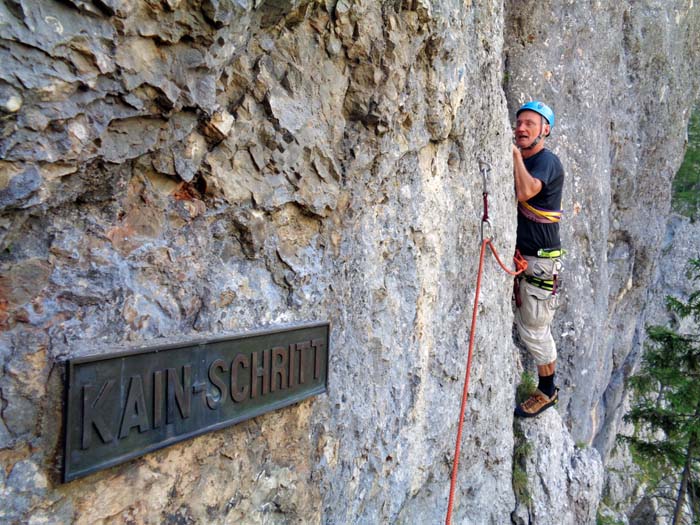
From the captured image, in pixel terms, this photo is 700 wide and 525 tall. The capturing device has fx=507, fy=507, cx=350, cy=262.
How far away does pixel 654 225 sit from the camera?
910 cm

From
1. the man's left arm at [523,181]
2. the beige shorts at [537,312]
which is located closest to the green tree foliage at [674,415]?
the beige shorts at [537,312]

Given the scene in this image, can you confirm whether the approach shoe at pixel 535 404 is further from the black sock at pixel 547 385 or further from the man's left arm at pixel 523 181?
the man's left arm at pixel 523 181

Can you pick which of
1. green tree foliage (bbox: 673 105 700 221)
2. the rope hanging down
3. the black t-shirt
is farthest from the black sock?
green tree foliage (bbox: 673 105 700 221)

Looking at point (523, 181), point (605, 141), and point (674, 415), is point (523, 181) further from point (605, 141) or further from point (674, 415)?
point (674, 415)

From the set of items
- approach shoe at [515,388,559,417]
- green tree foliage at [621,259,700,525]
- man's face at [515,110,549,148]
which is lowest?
green tree foliage at [621,259,700,525]

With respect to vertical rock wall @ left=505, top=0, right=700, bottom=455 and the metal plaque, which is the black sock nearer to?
vertical rock wall @ left=505, top=0, right=700, bottom=455

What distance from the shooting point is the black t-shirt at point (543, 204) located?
460 centimetres

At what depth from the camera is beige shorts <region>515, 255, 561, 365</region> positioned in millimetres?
4734

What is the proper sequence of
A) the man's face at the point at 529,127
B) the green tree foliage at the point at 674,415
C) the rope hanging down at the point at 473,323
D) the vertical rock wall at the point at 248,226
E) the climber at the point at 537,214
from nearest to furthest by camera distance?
the vertical rock wall at the point at 248,226
the rope hanging down at the point at 473,323
the climber at the point at 537,214
the man's face at the point at 529,127
the green tree foliage at the point at 674,415

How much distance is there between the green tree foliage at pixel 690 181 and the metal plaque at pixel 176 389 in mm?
16845

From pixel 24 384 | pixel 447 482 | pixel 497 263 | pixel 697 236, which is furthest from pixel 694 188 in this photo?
pixel 24 384

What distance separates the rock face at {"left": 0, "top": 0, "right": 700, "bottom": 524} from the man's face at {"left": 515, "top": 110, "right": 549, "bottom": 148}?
0.65m

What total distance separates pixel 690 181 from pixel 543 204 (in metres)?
14.8

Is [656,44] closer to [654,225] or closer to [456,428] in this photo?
[654,225]
